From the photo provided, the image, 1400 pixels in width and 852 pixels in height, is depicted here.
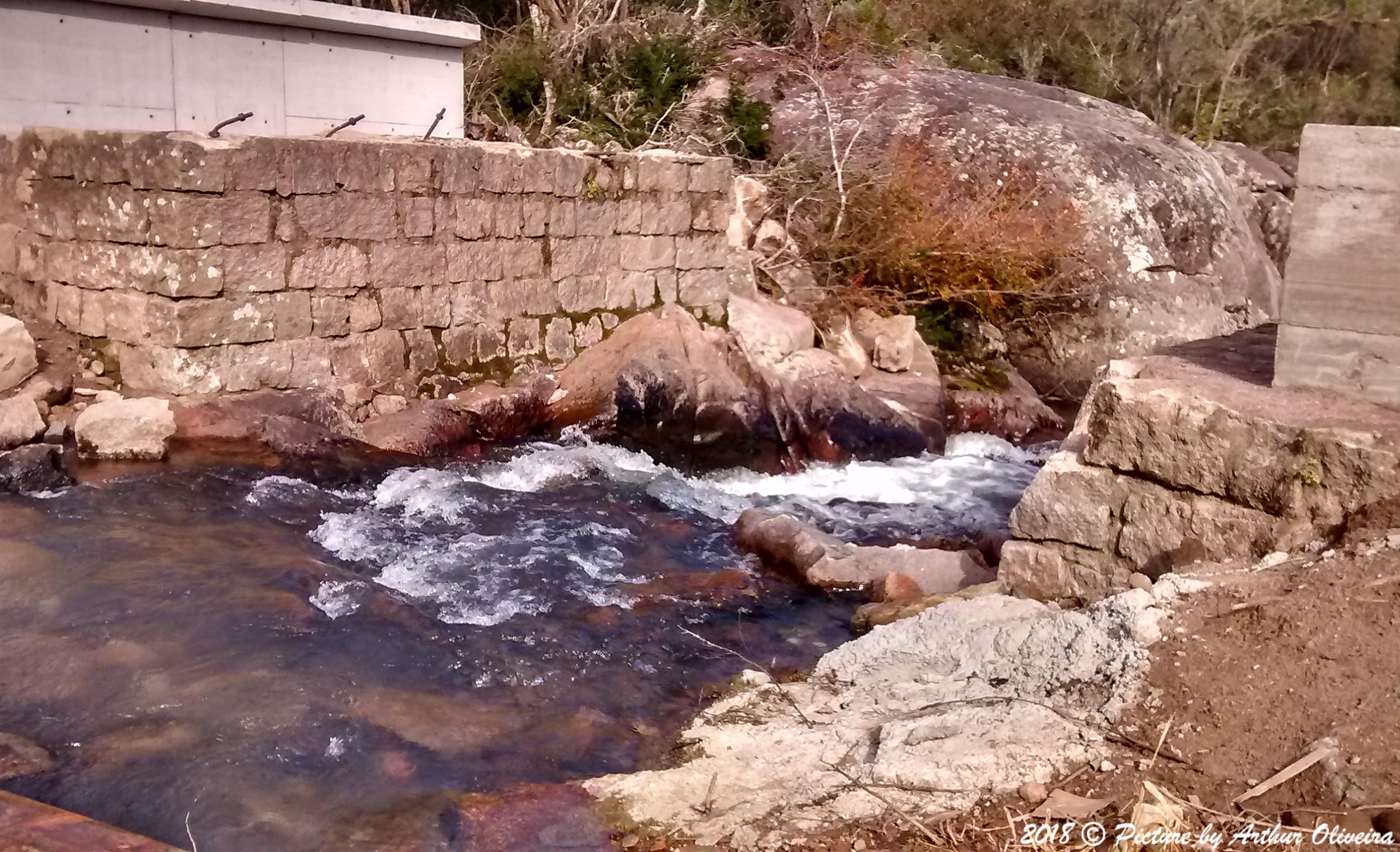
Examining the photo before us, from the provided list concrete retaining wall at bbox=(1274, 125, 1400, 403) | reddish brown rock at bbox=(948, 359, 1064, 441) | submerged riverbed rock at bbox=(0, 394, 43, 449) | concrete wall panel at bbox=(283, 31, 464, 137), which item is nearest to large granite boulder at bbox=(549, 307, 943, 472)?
reddish brown rock at bbox=(948, 359, 1064, 441)

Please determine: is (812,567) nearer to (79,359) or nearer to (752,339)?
(752,339)

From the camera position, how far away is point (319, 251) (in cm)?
787

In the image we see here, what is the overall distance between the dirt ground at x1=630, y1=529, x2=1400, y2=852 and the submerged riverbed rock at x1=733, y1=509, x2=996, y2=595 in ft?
7.41

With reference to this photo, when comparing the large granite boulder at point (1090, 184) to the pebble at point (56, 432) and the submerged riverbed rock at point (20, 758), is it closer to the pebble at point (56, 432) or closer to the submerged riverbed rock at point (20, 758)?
the pebble at point (56, 432)

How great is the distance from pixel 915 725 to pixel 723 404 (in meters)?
5.64

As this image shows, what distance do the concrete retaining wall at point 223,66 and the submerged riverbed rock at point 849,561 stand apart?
5.25 metres

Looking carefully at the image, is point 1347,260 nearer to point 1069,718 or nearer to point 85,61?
point 1069,718

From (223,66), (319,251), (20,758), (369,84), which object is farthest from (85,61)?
(20,758)

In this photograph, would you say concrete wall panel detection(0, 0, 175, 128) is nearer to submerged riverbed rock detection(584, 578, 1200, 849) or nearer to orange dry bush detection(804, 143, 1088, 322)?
orange dry bush detection(804, 143, 1088, 322)

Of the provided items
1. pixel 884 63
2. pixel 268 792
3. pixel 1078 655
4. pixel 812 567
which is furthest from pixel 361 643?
pixel 884 63

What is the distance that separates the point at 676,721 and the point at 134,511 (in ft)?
11.5

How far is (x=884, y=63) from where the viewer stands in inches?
559

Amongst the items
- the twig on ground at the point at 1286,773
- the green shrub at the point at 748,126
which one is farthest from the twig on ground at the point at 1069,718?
the green shrub at the point at 748,126

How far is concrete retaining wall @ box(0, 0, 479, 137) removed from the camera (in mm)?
7746
